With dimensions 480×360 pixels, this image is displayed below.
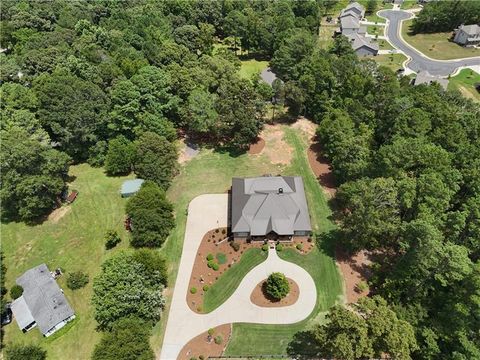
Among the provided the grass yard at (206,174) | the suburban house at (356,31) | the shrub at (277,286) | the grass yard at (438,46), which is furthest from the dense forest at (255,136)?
the grass yard at (438,46)

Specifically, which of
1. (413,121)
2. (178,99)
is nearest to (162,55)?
(178,99)

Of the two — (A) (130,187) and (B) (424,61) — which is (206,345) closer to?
Result: (A) (130,187)

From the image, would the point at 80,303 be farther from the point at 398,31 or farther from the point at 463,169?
the point at 398,31

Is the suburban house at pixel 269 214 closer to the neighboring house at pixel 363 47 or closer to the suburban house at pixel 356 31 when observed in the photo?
the neighboring house at pixel 363 47

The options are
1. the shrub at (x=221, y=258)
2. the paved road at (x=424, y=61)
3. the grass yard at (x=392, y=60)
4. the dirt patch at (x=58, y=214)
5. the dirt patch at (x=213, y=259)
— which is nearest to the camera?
the dirt patch at (x=213, y=259)

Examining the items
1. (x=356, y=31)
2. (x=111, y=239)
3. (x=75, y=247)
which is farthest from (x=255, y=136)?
(x=356, y=31)

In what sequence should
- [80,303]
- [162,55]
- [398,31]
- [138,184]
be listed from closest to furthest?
[80,303], [138,184], [162,55], [398,31]
